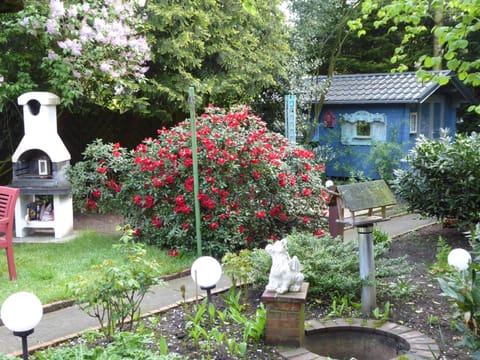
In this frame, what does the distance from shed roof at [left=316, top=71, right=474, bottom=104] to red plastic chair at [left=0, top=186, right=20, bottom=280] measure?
34.7 feet

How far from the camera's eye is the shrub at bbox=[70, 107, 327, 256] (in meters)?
7.07

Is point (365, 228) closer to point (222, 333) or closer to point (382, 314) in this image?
point (382, 314)

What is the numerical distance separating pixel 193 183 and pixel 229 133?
2.98ft

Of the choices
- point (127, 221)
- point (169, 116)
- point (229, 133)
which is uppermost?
point (169, 116)

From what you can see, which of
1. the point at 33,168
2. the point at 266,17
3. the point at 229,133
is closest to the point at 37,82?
the point at 33,168

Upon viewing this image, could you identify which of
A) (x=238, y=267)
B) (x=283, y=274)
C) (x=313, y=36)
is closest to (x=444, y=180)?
(x=238, y=267)

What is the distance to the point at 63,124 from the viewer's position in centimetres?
1228

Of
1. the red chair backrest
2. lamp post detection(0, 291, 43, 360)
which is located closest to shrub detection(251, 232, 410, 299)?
lamp post detection(0, 291, 43, 360)

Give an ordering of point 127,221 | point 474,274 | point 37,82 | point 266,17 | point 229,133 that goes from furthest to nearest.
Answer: point 266,17
point 37,82
point 127,221
point 229,133
point 474,274

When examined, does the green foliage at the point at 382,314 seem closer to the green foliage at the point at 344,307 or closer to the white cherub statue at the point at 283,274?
the green foliage at the point at 344,307

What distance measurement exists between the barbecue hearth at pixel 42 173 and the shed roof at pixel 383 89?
29.0ft

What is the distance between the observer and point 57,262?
6688 mm

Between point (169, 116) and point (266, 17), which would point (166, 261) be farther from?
point (266, 17)

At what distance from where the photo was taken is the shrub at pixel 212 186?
707 cm
